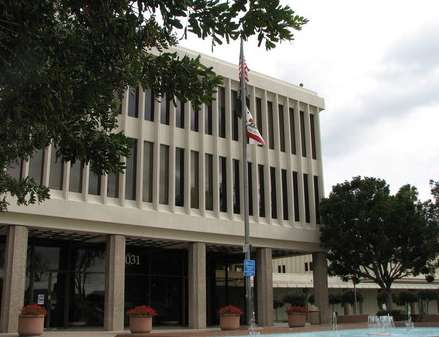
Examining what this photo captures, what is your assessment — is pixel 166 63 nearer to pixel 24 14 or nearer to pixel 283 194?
pixel 24 14

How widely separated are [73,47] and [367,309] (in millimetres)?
63896

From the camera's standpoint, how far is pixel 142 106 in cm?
2995

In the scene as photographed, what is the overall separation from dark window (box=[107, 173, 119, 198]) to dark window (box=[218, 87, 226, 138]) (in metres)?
7.38

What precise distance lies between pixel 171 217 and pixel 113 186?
346 cm

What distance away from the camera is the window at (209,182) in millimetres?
32125

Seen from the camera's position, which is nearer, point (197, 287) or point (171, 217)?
point (171, 217)

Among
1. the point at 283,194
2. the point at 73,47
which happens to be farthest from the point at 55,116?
the point at 283,194

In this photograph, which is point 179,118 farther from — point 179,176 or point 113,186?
point 113,186

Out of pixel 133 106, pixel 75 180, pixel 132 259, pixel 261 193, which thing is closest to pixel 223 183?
pixel 261 193

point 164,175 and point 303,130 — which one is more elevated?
point 303,130

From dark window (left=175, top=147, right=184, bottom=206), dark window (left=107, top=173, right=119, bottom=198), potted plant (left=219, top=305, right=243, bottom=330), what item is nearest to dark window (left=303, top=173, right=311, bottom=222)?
dark window (left=175, top=147, right=184, bottom=206)

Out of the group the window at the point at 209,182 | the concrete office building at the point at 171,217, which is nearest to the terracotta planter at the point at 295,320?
the concrete office building at the point at 171,217

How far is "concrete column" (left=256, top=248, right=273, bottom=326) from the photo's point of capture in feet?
108

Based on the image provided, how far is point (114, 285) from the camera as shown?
27.5 m
